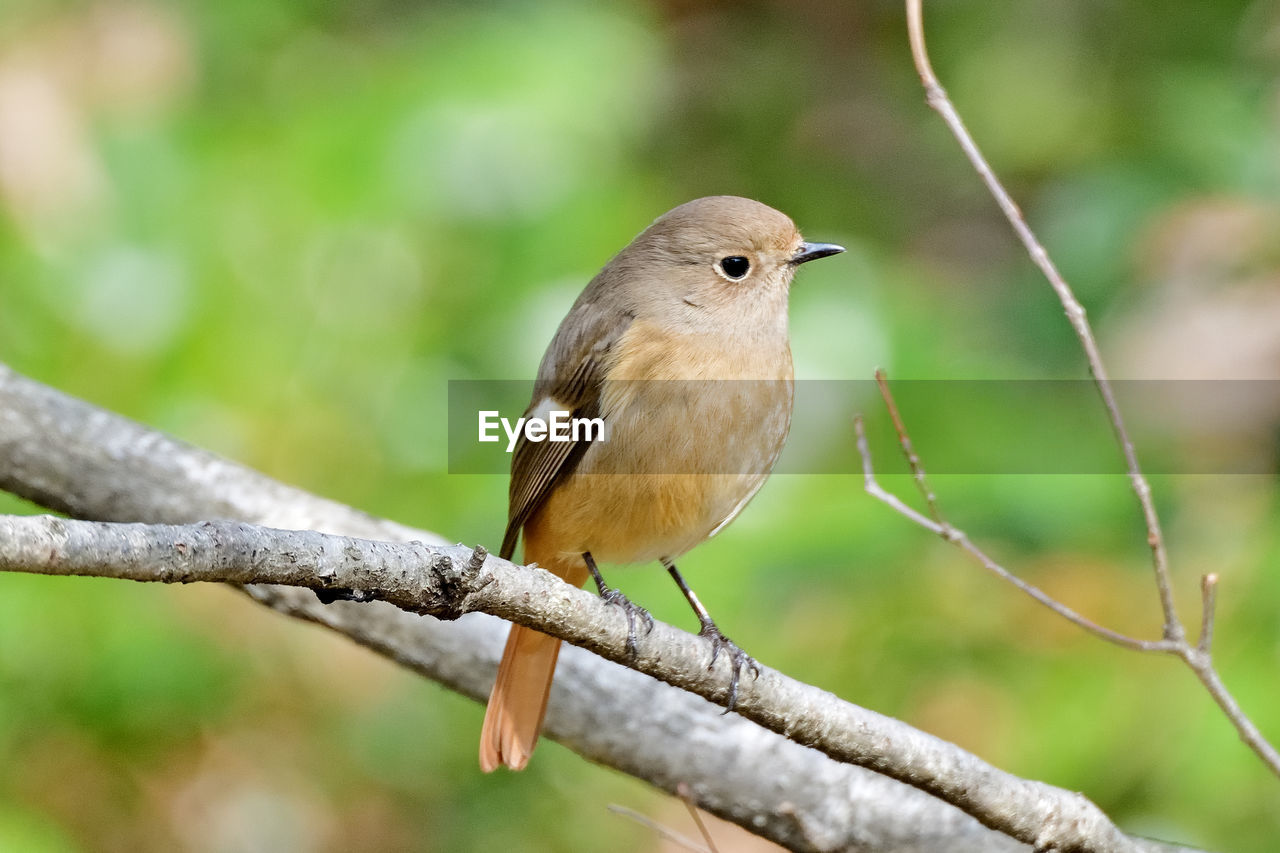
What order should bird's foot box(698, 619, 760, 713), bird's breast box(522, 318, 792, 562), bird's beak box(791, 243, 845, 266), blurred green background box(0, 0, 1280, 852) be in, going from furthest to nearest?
blurred green background box(0, 0, 1280, 852) → bird's beak box(791, 243, 845, 266) → bird's breast box(522, 318, 792, 562) → bird's foot box(698, 619, 760, 713)

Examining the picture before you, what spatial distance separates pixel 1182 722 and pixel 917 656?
Answer: 702mm

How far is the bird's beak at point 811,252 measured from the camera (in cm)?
321

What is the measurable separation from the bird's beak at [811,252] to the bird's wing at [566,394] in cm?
41

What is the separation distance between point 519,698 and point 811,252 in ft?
3.91

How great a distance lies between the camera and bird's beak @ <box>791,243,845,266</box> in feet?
10.5

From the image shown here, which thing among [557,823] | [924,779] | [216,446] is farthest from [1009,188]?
[924,779]

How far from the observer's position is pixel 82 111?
439 cm

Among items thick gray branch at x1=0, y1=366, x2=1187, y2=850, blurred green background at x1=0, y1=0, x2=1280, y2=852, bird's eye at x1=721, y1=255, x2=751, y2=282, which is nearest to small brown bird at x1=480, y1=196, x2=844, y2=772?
bird's eye at x1=721, y1=255, x2=751, y2=282

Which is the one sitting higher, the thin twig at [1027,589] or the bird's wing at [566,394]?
the bird's wing at [566,394]

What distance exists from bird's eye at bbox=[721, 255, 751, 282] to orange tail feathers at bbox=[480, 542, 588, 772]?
932mm

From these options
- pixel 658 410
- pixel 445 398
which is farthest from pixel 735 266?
pixel 445 398

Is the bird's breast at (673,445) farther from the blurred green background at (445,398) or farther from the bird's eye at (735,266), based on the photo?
the blurred green background at (445,398)

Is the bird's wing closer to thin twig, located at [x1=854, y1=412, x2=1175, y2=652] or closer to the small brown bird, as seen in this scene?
the small brown bird

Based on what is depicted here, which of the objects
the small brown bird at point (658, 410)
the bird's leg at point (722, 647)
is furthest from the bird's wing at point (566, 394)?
the bird's leg at point (722, 647)
